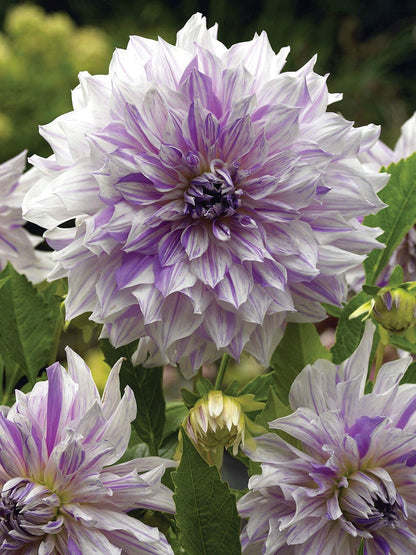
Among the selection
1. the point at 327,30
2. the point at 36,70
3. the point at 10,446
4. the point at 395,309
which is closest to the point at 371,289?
the point at 395,309

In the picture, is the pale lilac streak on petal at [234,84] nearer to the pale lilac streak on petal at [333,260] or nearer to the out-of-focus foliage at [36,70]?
the pale lilac streak on petal at [333,260]

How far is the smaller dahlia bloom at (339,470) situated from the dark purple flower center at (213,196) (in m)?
0.05

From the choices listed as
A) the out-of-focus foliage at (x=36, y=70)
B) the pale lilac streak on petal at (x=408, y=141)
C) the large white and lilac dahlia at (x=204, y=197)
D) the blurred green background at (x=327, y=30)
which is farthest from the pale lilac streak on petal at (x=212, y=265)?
the blurred green background at (x=327, y=30)

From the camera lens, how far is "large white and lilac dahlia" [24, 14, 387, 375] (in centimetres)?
21

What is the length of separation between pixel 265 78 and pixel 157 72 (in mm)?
32

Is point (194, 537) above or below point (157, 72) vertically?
below

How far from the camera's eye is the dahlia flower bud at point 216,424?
0.66 ft

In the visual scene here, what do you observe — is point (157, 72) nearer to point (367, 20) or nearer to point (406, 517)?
point (406, 517)

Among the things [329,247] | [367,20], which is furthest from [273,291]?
[367,20]

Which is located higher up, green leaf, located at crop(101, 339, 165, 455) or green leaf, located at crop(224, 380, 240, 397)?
green leaf, located at crop(224, 380, 240, 397)

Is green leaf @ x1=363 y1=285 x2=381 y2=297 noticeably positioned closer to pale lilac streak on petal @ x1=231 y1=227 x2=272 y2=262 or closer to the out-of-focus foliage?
pale lilac streak on petal @ x1=231 y1=227 x2=272 y2=262

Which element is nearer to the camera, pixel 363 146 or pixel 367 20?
pixel 363 146

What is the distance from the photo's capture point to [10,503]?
198mm

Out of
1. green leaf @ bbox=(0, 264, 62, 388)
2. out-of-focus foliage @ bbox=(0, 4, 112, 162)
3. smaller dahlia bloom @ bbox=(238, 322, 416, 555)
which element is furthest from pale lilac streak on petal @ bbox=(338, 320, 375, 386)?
out-of-focus foliage @ bbox=(0, 4, 112, 162)
